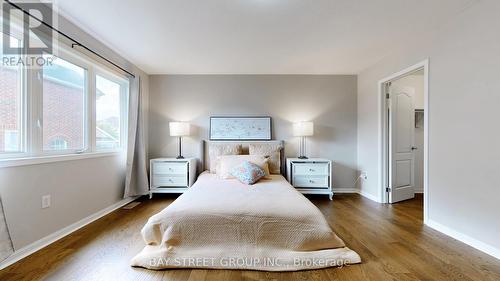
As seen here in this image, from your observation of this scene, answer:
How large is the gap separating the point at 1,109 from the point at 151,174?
6.68 feet

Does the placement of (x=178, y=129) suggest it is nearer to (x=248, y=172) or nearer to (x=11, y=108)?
(x=248, y=172)

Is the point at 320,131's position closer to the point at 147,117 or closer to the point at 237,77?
the point at 237,77

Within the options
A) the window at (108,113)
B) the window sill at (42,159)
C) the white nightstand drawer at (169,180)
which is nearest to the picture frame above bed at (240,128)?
the white nightstand drawer at (169,180)

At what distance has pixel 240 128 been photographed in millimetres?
3957

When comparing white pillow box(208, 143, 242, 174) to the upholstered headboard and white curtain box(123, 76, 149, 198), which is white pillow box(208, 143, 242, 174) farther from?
white curtain box(123, 76, 149, 198)

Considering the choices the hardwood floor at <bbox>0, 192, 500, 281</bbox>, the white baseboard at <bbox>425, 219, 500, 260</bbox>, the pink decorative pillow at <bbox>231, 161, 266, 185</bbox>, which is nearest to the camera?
the hardwood floor at <bbox>0, 192, 500, 281</bbox>

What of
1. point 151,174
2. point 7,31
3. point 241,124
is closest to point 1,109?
point 7,31

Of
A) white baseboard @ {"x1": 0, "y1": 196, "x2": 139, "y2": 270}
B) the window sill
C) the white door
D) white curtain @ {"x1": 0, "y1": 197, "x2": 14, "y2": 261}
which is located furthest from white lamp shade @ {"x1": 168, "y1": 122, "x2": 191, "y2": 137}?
the white door

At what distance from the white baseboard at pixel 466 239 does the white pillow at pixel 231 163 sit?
6.77 ft

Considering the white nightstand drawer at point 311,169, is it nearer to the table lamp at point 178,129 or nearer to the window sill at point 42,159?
the table lamp at point 178,129

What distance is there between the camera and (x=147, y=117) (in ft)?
13.0

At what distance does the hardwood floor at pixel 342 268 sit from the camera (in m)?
1.57

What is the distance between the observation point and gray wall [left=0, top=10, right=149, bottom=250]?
1778 millimetres

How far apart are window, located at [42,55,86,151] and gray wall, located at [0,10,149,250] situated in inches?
11.5
